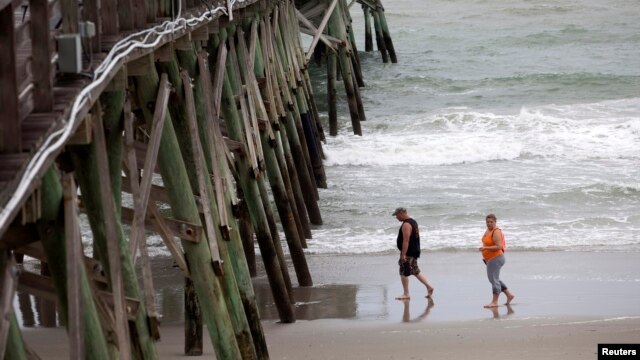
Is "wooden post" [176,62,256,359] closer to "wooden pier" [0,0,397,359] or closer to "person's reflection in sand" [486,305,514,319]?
"wooden pier" [0,0,397,359]

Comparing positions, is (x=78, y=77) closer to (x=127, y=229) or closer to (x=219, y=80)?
(x=219, y=80)

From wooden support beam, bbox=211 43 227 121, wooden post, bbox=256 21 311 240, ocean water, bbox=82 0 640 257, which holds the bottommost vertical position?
ocean water, bbox=82 0 640 257

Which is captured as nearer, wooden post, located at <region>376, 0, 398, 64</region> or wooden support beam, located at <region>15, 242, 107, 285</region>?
wooden support beam, located at <region>15, 242, 107, 285</region>

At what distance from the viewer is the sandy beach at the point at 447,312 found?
9031mm

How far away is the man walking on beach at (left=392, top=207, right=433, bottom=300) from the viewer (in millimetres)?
11125

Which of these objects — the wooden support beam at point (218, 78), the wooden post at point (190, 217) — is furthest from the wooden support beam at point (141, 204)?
the wooden support beam at point (218, 78)

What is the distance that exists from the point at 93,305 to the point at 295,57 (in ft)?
40.5

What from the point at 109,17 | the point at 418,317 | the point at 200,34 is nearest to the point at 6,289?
the point at 109,17

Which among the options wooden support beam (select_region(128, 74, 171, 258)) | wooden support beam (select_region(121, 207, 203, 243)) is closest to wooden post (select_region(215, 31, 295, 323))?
wooden support beam (select_region(121, 207, 203, 243))

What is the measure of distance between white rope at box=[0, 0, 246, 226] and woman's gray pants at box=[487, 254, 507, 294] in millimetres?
4724

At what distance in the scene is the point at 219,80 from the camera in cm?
898

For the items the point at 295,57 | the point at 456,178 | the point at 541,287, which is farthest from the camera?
the point at 456,178

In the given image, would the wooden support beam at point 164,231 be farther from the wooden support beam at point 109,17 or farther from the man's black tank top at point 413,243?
the man's black tank top at point 413,243

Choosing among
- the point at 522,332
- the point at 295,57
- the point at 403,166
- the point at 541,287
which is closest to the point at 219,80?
the point at 522,332
